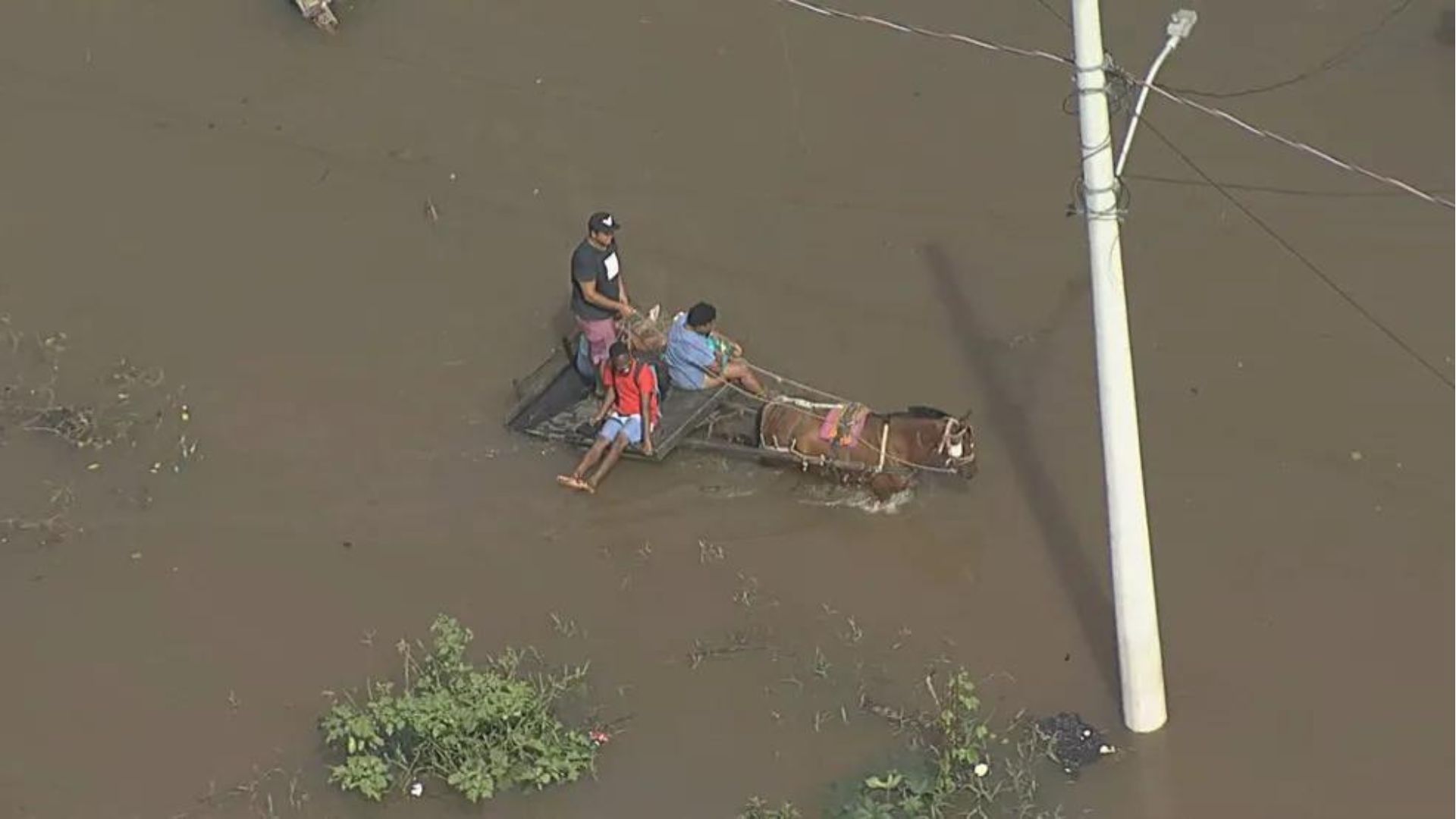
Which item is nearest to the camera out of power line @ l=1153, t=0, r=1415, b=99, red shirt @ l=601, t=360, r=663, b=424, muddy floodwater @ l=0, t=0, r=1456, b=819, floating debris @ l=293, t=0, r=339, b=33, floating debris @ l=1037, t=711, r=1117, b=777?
floating debris @ l=1037, t=711, r=1117, b=777

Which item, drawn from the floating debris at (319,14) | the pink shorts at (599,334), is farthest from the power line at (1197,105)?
the floating debris at (319,14)

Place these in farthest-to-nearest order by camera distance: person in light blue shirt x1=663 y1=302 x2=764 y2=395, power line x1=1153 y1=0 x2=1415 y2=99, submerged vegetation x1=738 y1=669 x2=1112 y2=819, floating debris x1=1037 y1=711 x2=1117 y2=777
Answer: power line x1=1153 y1=0 x2=1415 y2=99 → person in light blue shirt x1=663 y1=302 x2=764 y2=395 → floating debris x1=1037 y1=711 x2=1117 y2=777 → submerged vegetation x1=738 y1=669 x2=1112 y2=819

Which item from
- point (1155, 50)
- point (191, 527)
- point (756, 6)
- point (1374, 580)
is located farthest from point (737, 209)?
point (1374, 580)

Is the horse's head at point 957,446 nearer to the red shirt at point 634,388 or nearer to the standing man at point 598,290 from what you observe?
the red shirt at point 634,388

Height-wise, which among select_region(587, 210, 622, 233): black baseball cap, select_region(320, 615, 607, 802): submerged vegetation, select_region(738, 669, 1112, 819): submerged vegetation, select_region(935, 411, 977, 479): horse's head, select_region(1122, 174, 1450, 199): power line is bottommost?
select_region(320, 615, 607, 802): submerged vegetation

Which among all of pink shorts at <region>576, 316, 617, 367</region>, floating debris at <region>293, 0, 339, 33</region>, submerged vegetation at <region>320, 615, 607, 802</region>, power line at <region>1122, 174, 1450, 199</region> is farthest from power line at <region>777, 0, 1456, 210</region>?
submerged vegetation at <region>320, 615, 607, 802</region>

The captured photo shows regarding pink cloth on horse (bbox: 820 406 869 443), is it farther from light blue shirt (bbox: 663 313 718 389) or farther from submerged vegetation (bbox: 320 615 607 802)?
submerged vegetation (bbox: 320 615 607 802)

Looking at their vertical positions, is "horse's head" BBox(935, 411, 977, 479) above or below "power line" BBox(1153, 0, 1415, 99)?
below

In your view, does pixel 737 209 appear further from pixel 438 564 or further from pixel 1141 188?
pixel 438 564

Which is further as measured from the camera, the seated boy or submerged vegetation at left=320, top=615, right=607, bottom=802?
the seated boy
